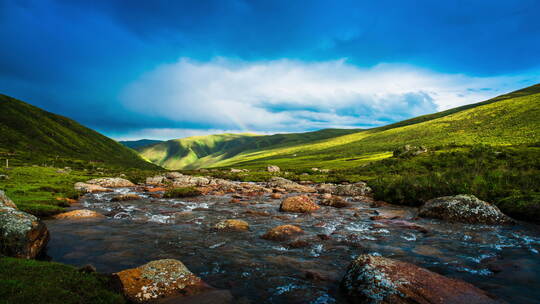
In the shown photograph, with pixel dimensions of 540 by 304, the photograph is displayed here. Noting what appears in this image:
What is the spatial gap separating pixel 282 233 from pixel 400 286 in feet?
29.6

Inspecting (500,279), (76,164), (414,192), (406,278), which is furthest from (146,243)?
(76,164)

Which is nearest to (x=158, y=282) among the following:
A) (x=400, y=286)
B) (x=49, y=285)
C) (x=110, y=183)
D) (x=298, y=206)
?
(x=49, y=285)

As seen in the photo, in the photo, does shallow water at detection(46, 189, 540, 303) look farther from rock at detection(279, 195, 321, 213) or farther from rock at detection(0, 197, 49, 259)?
rock at detection(279, 195, 321, 213)

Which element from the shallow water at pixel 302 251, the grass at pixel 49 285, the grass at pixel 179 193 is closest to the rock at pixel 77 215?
the shallow water at pixel 302 251

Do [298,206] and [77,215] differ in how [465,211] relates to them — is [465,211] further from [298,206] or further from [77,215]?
[77,215]

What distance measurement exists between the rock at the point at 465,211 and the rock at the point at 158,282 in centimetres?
1844

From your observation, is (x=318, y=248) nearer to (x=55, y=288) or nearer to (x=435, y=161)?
(x=55, y=288)

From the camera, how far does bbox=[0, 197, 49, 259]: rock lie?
9.87 metres

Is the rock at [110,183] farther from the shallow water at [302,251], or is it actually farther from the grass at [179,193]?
the shallow water at [302,251]

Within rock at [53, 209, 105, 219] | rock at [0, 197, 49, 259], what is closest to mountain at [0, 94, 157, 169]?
rock at [53, 209, 105, 219]

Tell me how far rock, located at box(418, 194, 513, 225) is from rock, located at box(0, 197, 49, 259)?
24.3 m

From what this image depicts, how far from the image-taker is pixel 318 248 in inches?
551

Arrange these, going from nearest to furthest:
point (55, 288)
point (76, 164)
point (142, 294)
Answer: point (55, 288)
point (142, 294)
point (76, 164)

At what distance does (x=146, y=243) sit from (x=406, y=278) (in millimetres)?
12877
